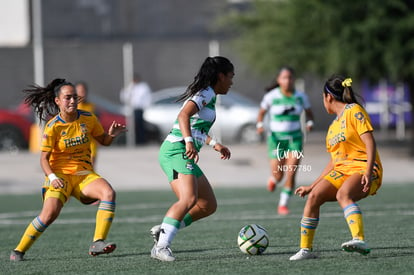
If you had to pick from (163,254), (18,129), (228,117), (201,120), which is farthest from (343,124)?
(18,129)

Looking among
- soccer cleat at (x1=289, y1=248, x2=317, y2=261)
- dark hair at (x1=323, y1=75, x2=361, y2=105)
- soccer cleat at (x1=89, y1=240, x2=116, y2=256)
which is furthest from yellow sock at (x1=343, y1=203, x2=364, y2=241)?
soccer cleat at (x1=89, y1=240, x2=116, y2=256)

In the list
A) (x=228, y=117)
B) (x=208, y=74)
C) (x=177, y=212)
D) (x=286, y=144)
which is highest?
(x=208, y=74)

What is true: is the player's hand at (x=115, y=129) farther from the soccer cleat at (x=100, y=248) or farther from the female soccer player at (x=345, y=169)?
the female soccer player at (x=345, y=169)

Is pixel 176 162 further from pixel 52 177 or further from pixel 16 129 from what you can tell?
pixel 16 129

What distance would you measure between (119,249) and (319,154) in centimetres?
1506

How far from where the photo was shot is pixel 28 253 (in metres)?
9.64

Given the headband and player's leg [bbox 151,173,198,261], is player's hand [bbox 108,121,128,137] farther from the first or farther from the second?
the headband

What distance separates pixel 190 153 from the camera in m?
8.20

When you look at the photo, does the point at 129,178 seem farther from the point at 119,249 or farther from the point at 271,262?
the point at 271,262

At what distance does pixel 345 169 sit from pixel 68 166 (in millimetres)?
2701

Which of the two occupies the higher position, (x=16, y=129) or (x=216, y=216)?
(x=16, y=129)

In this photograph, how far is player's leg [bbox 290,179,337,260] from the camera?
831 cm

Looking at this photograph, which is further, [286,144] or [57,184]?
[286,144]

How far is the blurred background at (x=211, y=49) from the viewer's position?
2184 cm
